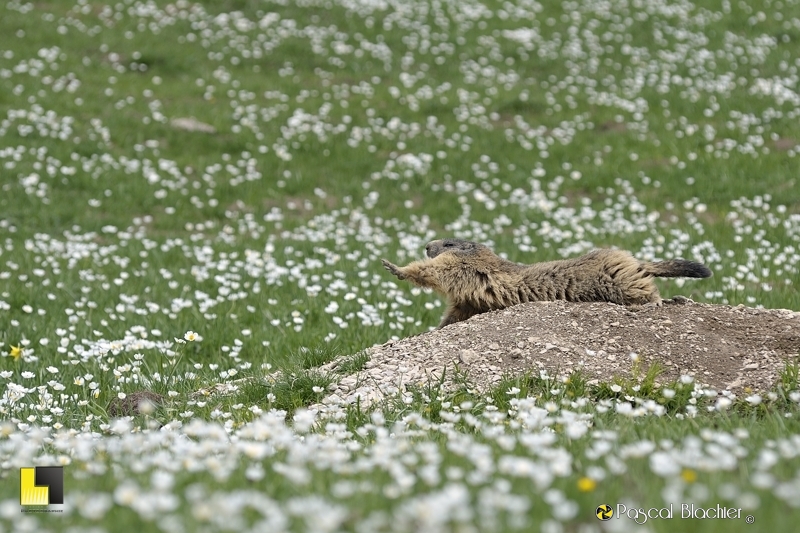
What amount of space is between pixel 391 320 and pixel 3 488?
4.89m

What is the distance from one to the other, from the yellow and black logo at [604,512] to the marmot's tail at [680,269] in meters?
3.20

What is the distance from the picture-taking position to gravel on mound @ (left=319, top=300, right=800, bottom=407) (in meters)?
5.18

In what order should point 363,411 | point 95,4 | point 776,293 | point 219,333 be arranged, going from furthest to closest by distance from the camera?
point 95,4, point 776,293, point 219,333, point 363,411

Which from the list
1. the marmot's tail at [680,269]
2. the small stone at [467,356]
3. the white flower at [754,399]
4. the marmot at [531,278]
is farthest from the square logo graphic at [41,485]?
the marmot's tail at [680,269]

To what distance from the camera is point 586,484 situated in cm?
281

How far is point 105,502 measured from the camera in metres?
2.66

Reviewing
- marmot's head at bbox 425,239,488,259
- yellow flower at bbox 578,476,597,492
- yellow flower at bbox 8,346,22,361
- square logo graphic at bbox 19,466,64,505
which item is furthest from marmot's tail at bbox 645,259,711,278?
yellow flower at bbox 8,346,22,361


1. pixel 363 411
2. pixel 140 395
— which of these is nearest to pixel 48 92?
pixel 140 395

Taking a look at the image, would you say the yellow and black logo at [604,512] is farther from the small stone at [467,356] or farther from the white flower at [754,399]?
the small stone at [467,356]

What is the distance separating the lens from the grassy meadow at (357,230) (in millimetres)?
2969

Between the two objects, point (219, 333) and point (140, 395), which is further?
point (219, 333)

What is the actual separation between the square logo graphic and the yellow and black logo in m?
2.04

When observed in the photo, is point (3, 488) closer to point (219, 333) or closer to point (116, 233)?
point (219, 333)

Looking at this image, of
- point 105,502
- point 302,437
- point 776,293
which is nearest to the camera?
point 105,502
